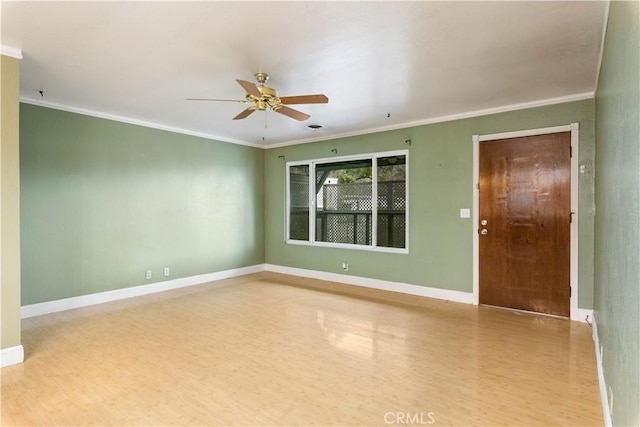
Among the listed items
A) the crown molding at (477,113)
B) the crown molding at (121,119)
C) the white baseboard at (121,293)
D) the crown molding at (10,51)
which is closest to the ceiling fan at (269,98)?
the crown molding at (10,51)

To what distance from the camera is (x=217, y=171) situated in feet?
20.1

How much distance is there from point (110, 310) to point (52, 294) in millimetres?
699

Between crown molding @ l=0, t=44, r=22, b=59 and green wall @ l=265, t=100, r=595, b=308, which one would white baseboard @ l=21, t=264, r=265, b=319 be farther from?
crown molding @ l=0, t=44, r=22, b=59

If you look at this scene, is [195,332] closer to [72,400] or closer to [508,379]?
[72,400]

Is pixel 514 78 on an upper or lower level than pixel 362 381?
upper

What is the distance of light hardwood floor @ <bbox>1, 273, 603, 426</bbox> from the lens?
85.4 inches

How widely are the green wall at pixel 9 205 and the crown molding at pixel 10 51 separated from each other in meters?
0.03

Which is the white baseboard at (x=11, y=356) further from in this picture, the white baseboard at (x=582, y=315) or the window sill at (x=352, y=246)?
the white baseboard at (x=582, y=315)

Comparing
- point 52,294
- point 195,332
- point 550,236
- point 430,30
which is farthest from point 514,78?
point 52,294

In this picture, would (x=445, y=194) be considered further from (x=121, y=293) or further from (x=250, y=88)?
(x=121, y=293)

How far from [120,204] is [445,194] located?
14.9 feet

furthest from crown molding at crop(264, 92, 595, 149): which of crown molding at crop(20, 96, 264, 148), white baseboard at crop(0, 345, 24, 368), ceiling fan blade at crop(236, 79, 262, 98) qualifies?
white baseboard at crop(0, 345, 24, 368)

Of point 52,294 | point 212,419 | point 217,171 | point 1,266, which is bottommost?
point 212,419

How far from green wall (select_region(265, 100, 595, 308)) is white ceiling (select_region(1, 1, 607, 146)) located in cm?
24
